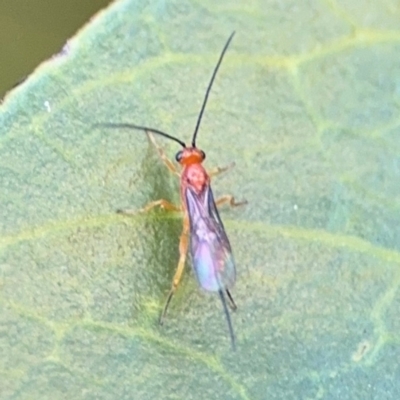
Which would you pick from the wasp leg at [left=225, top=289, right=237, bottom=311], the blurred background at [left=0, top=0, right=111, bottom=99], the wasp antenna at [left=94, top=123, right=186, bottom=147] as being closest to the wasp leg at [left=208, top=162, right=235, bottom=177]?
the wasp antenna at [left=94, top=123, right=186, bottom=147]

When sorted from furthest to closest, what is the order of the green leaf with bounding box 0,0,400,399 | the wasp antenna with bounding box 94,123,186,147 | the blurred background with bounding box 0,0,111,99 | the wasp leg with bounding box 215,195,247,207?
the blurred background with bounding box 0,0,111,99
the wasp leg with bounding box 215,195,247,207
the wasp antenna with bounding box 94,123,186,147
the green leaf with bounding box 0,0,400,399

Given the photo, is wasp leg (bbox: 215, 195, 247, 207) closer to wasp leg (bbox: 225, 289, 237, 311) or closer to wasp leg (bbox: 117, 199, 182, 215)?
wasp leg (bbox: 117, 199, 182, 215)

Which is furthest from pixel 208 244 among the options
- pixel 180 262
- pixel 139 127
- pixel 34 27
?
pixel 34 27

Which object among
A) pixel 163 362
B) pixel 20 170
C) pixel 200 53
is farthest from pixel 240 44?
pixel 163 362

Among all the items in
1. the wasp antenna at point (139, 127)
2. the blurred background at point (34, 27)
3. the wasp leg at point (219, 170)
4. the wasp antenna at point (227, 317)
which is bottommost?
the wasp antenna at point (227, 317)

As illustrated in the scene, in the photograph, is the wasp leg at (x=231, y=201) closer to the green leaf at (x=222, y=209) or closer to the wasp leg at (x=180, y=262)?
the green leaf at (x=222, y=209)

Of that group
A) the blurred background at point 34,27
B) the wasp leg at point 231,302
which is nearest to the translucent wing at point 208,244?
the wasp leg at point 231,302

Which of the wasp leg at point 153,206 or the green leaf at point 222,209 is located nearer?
the green leaf at point 222,209
